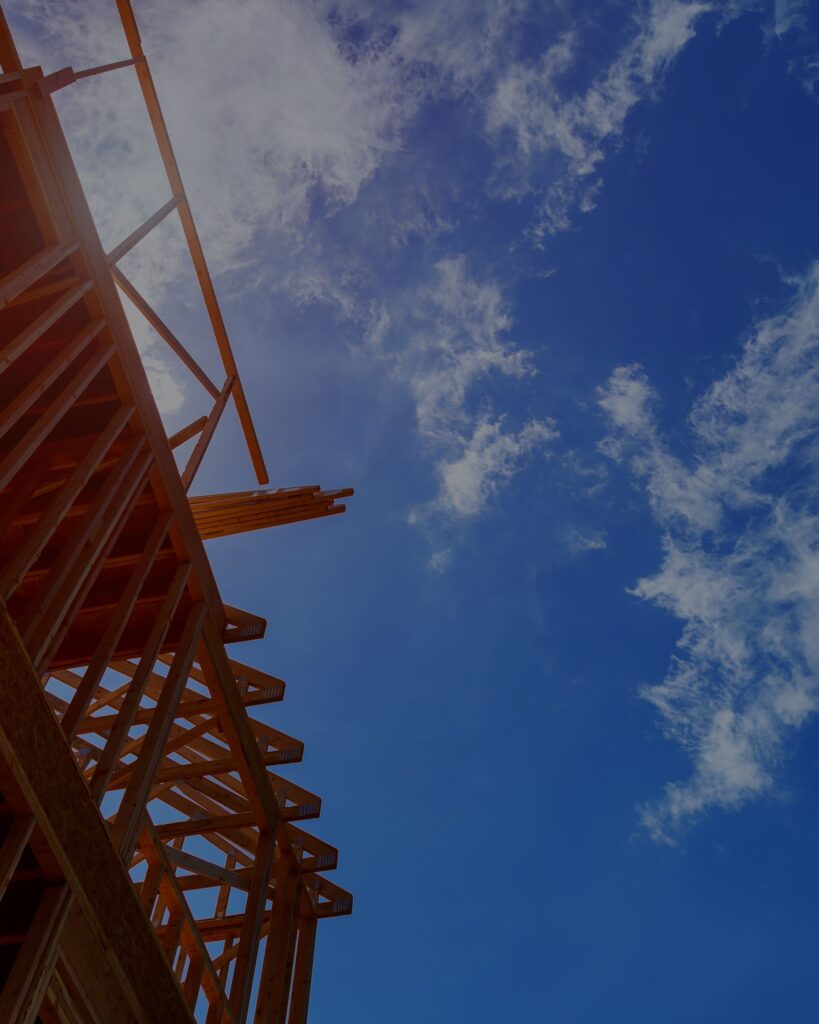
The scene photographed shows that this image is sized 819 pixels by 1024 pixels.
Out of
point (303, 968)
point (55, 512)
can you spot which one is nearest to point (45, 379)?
point (55, 512)

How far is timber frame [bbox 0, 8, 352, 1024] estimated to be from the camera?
18.0 feet

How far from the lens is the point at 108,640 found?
22.2 ft

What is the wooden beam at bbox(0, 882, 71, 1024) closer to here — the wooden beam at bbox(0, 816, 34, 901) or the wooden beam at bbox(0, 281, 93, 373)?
the wooden beam at bbox(0, 816, 34, 901)

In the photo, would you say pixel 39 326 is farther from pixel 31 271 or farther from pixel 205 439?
pixel 205 439

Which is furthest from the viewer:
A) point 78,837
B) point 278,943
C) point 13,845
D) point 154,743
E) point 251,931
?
point 278,943

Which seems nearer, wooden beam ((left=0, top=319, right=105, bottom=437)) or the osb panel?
the osb panel

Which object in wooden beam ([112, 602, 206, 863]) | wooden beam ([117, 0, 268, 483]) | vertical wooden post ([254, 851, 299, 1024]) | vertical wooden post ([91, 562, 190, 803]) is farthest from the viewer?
vertical wooden post ([254, 851, 299, 1024])

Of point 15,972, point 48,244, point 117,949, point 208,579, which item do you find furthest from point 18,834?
point 48,244

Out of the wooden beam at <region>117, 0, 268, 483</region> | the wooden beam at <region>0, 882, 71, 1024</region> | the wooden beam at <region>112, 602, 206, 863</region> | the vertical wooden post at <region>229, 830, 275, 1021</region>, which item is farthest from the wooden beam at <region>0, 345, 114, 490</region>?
the vertical wooden post at <region>229, 830, 275, 1021</region>

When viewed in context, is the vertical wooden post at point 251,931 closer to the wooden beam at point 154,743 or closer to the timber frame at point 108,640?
the timber frame at point 108,640

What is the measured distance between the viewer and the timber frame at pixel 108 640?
5492 millimetres

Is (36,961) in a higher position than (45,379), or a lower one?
lower

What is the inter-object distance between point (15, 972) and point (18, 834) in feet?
2.66

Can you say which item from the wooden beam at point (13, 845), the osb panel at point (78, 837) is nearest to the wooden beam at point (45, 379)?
the osb panel at point (78, 837)
